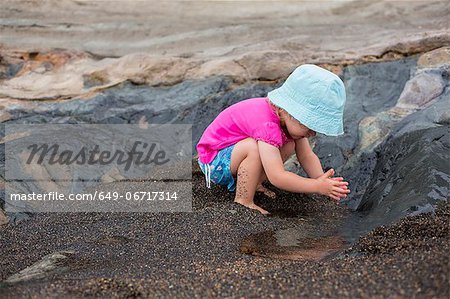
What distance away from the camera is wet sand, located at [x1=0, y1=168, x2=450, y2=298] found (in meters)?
2.44

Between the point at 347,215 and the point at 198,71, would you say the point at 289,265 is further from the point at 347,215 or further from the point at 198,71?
the point at 198,71

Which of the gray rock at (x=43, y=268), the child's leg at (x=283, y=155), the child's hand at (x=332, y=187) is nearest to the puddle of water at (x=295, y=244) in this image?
the child's hand at (x=332, y=187)

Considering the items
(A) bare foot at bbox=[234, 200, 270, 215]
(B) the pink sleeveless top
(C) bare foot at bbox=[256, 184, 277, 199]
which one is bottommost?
(C) bare foot at bbox=[256, 184, 277, 199]

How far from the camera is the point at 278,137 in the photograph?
367 centimetres

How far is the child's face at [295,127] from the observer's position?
12.0ft

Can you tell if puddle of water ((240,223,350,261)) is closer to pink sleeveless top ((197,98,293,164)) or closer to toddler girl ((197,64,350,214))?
toddler girl ((197,64,350,214))

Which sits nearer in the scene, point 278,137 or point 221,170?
point 278,137

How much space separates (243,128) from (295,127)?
271 millimetres

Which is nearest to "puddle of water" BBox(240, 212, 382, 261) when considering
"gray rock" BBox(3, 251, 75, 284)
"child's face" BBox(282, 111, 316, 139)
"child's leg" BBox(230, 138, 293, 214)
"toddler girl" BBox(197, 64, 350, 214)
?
"toddler girl" BBox(197, 64, 350, 214)

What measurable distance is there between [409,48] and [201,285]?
2972 mm

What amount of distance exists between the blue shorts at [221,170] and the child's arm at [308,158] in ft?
1.17

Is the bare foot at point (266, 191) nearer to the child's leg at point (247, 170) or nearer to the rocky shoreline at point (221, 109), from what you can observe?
the rocky shoreline at point (221, 109)

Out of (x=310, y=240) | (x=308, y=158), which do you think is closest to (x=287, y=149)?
(x=308, y=158)

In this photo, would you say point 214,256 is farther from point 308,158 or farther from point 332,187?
point 308,158
